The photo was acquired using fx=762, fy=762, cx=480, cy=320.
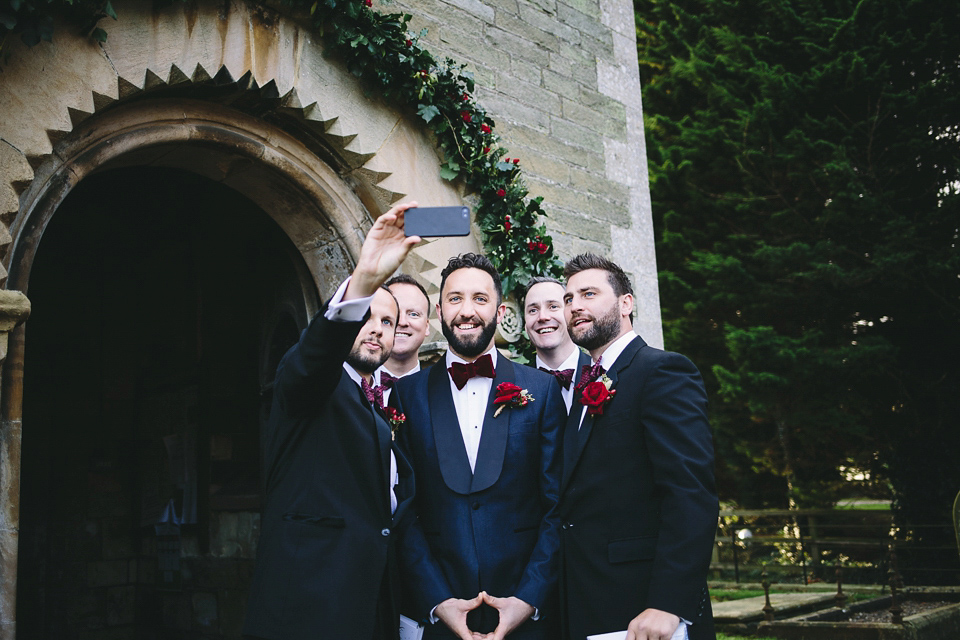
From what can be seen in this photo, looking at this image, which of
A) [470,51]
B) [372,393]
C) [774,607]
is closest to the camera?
[372,393]

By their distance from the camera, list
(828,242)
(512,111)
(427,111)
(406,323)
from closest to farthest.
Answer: (406,323) < (427,111) < (512,111) < (828,242)

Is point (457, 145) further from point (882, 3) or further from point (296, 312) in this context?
point (882, 3)

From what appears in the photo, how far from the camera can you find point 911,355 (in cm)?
973

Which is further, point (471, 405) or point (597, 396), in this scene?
point (471, 405)

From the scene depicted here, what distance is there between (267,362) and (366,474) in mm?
2316

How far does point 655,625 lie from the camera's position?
1984mm

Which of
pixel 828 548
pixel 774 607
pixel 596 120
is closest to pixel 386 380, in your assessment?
pixel 596 120

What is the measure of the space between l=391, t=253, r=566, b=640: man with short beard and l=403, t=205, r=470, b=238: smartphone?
0.56 metres

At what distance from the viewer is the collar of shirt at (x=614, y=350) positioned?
246 cm

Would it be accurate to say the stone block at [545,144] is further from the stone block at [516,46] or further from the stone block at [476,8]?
the stone block at [476,8]

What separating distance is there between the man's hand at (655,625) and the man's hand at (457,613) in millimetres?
489

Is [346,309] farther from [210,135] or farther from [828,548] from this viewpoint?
[828,548]

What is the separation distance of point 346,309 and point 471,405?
2.35 feet

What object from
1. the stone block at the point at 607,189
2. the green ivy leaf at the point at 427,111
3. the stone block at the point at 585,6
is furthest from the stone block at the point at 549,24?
the green ivy leaf at the point at 427,111
